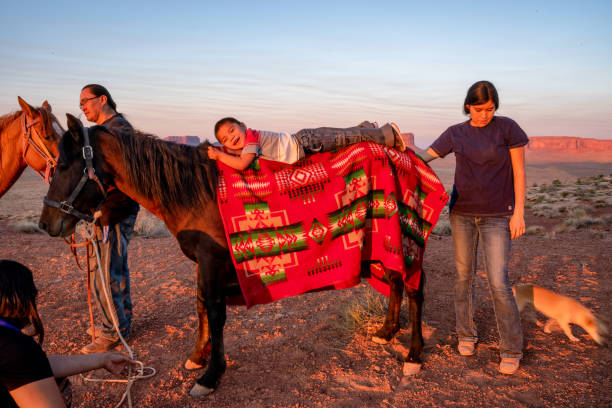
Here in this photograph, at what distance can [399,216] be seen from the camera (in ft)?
10.5

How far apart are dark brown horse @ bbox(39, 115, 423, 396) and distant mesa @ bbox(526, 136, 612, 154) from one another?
158 m

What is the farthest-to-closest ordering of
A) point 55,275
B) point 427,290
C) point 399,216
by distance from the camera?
point 55,275 < point 427,290 < point 399,216

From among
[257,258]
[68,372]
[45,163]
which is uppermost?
[45,163]

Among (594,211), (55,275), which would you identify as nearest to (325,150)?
(55,275)

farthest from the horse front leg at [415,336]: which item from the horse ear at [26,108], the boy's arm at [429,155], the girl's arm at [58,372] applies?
the horse ear at [26,108]

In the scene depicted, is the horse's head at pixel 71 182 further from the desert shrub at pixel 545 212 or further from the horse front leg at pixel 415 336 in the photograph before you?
the desert shrub at pixel 545 212

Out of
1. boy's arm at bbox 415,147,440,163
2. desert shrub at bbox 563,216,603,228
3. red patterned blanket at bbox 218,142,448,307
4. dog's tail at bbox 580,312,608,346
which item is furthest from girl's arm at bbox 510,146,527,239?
desert shrub at bbox 563,216,603,228

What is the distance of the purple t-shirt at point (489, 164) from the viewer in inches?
127

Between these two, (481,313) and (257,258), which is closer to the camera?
(257,258)

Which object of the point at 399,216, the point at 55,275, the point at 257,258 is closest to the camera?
the point at 257,258

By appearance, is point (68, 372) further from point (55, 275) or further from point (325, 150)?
point (55, 275)

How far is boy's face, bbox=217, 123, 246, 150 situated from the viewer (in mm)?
3088

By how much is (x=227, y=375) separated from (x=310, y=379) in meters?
0.75

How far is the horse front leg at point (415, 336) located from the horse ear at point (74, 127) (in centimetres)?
305
